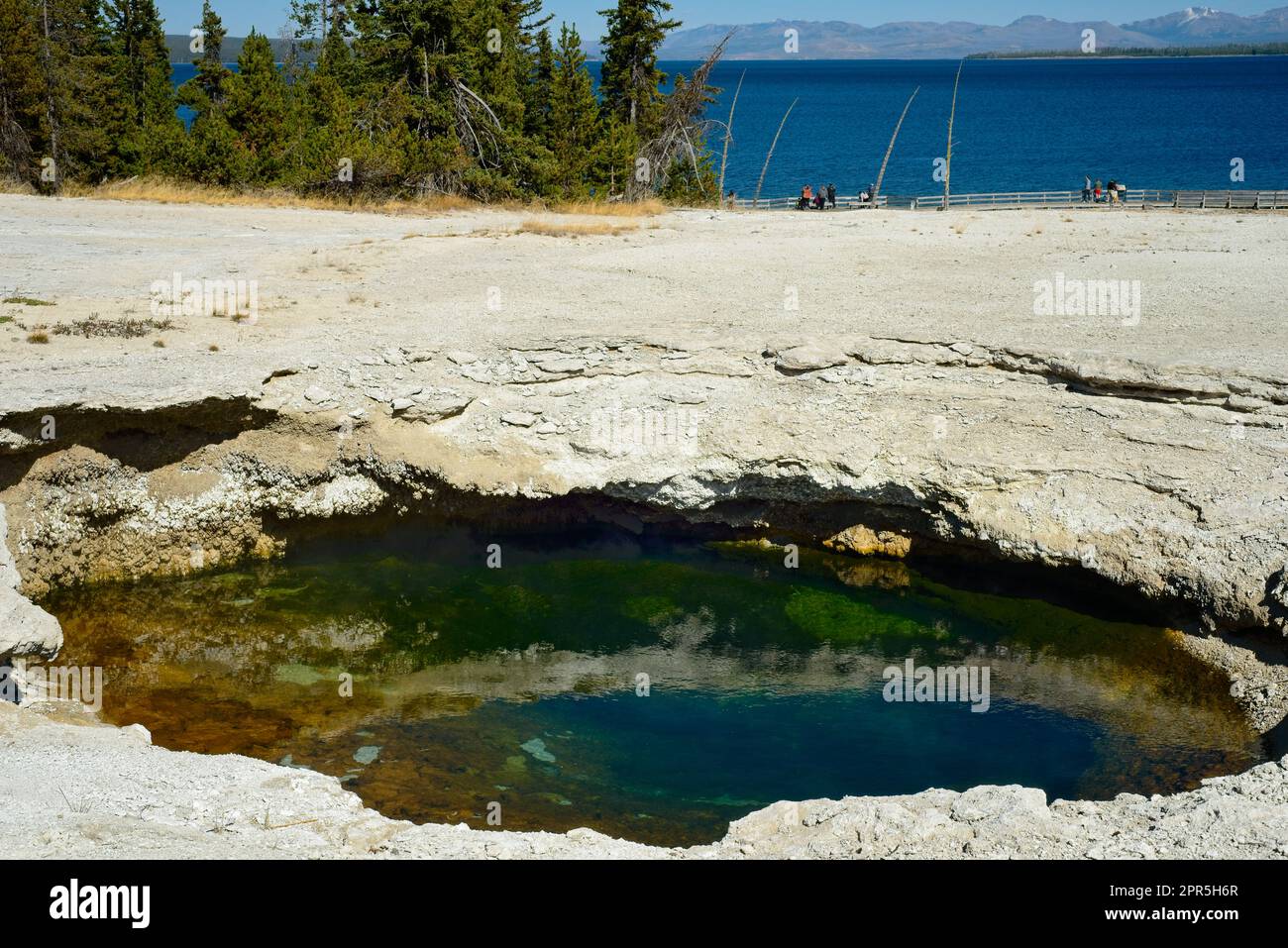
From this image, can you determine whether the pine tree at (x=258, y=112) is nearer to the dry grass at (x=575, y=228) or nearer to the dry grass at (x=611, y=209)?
the dry grass at (x=611, y=209)

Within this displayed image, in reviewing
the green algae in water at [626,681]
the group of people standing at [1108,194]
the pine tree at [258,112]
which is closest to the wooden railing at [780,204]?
the group of people standing at [1108,194]

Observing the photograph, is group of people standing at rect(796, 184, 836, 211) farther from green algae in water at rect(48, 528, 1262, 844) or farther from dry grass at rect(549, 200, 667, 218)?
green algae in water at rect(48, 528, 1262, 844)

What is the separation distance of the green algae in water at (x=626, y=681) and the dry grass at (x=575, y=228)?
41.5 ft

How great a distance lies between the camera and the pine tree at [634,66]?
44.8 metres

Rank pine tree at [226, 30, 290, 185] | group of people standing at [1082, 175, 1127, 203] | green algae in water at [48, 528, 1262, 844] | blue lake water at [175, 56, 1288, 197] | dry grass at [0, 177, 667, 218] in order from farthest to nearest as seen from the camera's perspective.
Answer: blue lake water at [175, 56, 1288, 197] < group of people standing at [1082, 175, 1127, 203] < pine tree at [226, 30, 290, 185] < dry grass at [0, 177, 667, 218] < green algae in water at [48, 528, 1262, 844]

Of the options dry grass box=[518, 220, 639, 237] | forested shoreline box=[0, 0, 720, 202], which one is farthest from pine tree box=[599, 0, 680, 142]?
dry grass box=[518, 220, 639, 237]

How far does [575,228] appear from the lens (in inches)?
1256

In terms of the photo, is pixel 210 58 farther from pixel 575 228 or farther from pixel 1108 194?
pixel 1108 194

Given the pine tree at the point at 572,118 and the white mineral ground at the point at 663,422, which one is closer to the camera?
the white mineral ground at the point at 663,422

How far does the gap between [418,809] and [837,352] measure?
10.8 metres

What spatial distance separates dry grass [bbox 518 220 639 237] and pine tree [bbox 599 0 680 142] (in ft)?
44.3

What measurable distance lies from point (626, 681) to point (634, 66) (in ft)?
117

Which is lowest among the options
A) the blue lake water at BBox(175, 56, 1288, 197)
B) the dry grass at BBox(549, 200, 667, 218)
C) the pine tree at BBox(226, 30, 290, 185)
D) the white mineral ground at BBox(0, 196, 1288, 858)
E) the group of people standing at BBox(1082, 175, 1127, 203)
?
the white mineral ground at BBox(0, 196, 1288, 858)

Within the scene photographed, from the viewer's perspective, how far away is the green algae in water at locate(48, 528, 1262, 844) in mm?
14477
